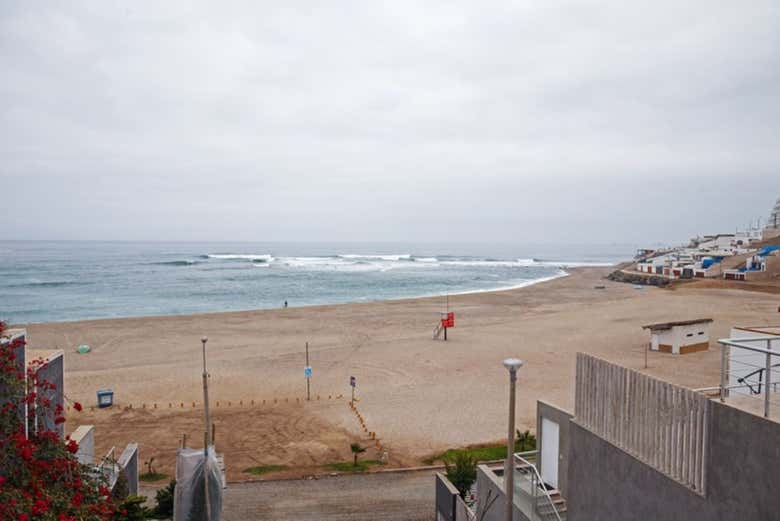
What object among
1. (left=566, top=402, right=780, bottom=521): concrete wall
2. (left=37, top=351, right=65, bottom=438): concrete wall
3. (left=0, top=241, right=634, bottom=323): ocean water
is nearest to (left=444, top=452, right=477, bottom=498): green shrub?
(left=566, top=402, right=780, bottom=521): concrete wall

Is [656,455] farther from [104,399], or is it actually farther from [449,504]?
[104,399]

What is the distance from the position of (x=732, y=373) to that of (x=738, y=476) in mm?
4338

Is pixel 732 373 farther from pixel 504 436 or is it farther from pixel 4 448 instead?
pixel 4 448

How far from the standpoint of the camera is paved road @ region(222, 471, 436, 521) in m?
11.6

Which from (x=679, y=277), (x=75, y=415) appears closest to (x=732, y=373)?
(x=75, y=415)

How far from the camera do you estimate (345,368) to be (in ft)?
Answer: 83.4

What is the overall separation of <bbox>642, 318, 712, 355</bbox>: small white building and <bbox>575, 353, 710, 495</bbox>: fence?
22.2 m

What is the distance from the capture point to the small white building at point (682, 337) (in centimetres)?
2616

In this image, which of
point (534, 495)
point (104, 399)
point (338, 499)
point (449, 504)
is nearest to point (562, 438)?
point (534, 495)

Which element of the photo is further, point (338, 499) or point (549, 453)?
point (338, 499)

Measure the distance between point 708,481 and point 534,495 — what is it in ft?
12.3

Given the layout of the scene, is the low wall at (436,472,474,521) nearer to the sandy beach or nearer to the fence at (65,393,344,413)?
the sandy beach

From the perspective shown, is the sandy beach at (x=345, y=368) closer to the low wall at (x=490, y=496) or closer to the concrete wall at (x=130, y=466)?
the concrete wall at (x=130, y=466)

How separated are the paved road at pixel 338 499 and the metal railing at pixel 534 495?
3412 mm
